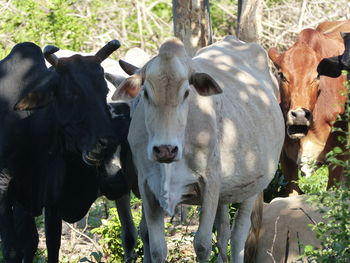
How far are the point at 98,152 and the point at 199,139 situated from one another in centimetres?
84

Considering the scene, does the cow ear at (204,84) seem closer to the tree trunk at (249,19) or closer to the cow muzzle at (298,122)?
the cow muzzle at (298,122)

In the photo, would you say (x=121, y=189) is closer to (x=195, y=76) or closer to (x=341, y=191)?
(x=195, y=76)

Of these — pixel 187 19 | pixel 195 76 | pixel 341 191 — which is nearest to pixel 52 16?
pixel 187 19

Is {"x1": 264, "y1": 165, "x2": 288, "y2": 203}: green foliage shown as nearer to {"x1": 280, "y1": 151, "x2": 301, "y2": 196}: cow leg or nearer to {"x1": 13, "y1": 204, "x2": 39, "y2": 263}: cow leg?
{"x1": 280, "y1": 151, "x2": 301, "y2": 196}: cow leg

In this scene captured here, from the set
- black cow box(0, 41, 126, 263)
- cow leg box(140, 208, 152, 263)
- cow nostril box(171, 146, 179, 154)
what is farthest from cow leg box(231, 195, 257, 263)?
cow nostril box(171, 146, 179, 154)

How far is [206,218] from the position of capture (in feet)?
21.8

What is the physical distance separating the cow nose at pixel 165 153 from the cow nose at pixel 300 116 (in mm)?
3270

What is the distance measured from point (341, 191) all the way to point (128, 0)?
34.7 feet

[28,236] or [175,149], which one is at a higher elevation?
[175,149]

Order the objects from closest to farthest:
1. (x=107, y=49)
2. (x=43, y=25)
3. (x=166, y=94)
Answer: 1. (x=166, y=94)
2. (x=107, y=49)
3. (x=43, y=25)

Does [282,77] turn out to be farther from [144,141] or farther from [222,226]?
[144,141]

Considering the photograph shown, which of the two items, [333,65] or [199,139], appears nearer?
[199,139]

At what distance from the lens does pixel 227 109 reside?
7.08m

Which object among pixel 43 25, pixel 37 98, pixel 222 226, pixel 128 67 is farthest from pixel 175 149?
pixel 43 25
